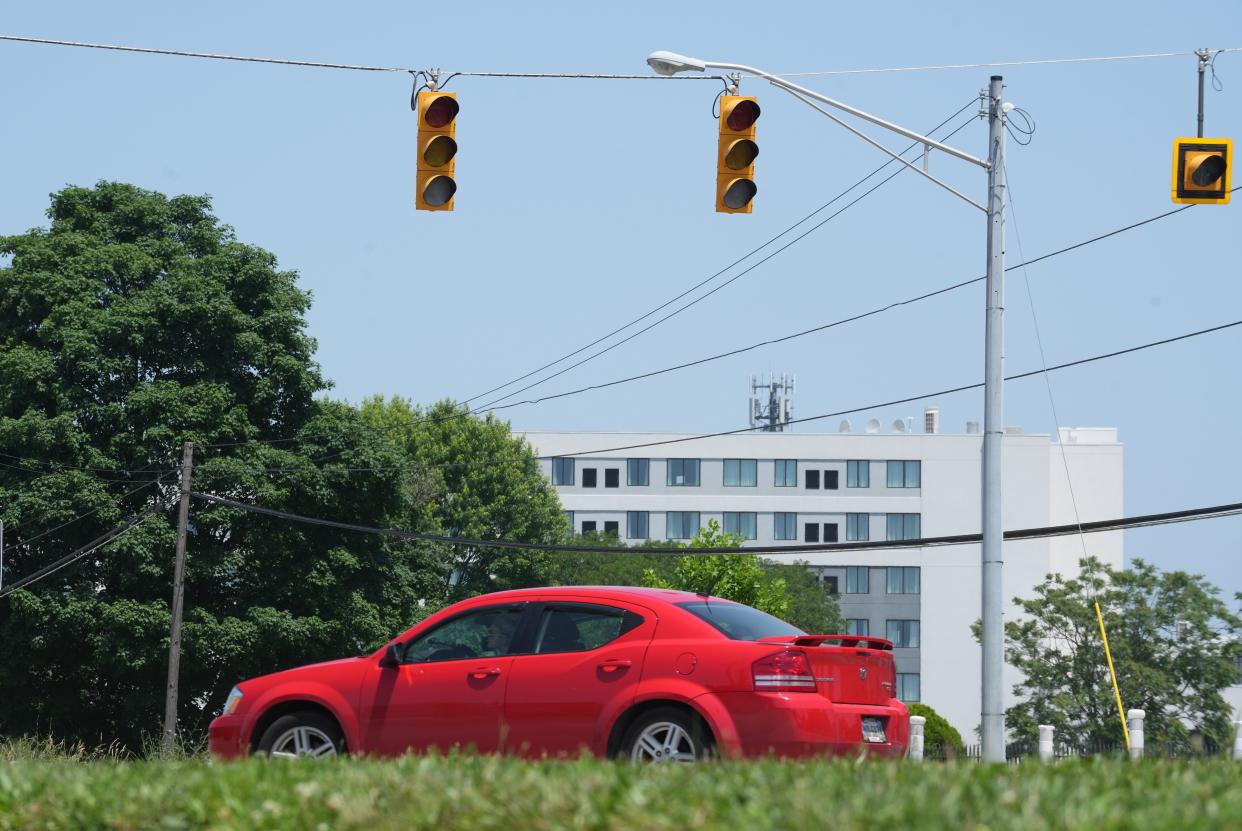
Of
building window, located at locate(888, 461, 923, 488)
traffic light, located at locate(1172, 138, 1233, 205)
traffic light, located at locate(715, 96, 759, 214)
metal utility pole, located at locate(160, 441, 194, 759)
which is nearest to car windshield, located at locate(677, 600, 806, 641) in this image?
traffic light, located at locate(715, 96, 759, 214)

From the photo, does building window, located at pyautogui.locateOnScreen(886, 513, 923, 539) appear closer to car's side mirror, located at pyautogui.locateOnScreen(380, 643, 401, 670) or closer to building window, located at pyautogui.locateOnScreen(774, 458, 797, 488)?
building window, located at pyautogui.locateOnScreen(774, 458, 797, 488)

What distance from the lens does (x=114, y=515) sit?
36.7m

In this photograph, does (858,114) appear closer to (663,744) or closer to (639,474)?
(663,744)

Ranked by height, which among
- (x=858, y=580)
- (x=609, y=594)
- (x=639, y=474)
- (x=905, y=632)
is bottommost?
(x=905, y=632)

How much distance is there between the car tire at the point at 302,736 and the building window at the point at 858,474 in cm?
8498

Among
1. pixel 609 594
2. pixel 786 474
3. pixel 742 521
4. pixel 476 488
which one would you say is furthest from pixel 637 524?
pixel 609 594

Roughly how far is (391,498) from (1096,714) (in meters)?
36.0

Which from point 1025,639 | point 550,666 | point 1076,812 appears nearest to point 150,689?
point 550,666

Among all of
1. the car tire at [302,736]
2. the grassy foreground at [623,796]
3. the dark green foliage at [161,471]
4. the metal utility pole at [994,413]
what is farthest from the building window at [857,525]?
the grassy foreground at [623,796]

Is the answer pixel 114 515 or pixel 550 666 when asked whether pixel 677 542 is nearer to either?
pixel 114 515

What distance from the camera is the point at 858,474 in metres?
95.2

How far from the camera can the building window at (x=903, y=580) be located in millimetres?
93312

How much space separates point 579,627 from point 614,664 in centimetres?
52

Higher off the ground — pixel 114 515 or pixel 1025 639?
pixel 114 515
